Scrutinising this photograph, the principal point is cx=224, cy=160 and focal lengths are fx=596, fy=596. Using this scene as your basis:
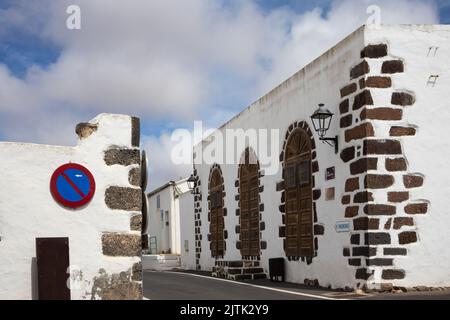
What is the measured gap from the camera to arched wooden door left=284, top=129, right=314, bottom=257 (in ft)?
39.5

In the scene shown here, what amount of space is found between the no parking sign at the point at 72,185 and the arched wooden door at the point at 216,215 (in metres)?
13.1

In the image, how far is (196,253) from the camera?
20.9m

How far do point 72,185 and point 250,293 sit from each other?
6.31 meters

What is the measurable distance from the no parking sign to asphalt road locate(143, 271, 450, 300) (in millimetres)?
5249

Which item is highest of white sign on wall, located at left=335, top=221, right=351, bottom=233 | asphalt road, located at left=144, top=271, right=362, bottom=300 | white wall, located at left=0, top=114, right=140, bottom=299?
white wall, located at left=0, top=114, right=140, bottom=299

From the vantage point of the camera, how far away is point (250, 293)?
34.8 feet

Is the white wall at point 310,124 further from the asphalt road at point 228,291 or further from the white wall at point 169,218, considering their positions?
the white wall at point 169,218

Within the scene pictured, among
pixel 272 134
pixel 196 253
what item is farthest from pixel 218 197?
pixel 272 134

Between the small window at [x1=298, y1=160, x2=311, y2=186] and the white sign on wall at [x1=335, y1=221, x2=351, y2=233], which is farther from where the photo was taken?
the small window at [x1=298, y1=160, x2=311, y2=186]

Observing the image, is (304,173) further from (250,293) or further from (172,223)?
(172,223)

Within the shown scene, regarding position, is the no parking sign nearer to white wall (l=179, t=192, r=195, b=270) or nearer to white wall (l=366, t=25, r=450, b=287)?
white wall (l=366, t=25, r=450, b=287)

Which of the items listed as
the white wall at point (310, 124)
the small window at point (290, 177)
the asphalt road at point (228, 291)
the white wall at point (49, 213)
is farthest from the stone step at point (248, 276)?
the white wall at point (49, 213)

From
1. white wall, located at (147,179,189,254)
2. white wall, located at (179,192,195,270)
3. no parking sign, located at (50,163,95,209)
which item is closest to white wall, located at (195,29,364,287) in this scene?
no parking sign, located at (50,163,95,209)

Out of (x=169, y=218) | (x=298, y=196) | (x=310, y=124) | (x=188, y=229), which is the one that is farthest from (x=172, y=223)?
(x=310, y=124)
